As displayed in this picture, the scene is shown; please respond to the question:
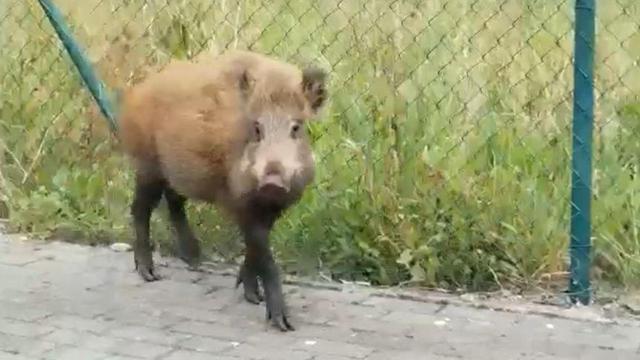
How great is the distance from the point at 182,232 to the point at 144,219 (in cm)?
20

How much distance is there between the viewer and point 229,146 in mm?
5676

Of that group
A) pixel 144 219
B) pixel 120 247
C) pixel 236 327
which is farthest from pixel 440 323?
pixel 120 247

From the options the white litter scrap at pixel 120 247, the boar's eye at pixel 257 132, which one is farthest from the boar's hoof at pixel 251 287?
the white litter scrap at pixel 120 247

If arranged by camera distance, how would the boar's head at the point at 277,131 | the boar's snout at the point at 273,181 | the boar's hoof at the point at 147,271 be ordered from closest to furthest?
the boar's snout at the point at 273,181, the boar's head at the point at 277,131, the boar's hoof at the point at 147,271

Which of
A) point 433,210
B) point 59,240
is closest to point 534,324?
point 433,210

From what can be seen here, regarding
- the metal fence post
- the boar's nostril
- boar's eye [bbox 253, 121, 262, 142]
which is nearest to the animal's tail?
boar's eye [bbox 253, 121, 262, 142]

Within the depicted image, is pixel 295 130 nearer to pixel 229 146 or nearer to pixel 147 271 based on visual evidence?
pixel 229 146

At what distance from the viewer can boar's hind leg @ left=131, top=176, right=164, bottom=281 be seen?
251 inches

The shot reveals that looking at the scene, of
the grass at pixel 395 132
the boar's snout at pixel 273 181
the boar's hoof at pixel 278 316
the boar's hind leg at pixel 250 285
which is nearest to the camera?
the boar's snout at pixel 273 181

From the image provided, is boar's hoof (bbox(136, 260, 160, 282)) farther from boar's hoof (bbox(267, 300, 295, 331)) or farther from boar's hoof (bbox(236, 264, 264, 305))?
boar's hoof (bbox(267, 300, 295, 331))

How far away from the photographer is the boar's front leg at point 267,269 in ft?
18.6

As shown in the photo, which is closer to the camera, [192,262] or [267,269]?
[267,269]

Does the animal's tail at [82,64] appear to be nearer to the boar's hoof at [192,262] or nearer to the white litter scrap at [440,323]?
the boar's hoof at [192,262]

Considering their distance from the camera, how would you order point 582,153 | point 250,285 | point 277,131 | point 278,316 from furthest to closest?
point 250,285 < point 582,153 < point 278,316 < point 277,131
